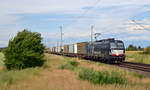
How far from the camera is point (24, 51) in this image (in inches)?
888

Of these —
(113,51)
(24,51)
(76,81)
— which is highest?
(113,51)

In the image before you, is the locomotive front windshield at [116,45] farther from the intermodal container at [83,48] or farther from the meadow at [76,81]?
the intermodal container at [83,48]

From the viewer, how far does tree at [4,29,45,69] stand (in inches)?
882

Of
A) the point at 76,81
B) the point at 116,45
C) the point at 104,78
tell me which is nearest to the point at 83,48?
the point at 116,45

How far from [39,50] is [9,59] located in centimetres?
310

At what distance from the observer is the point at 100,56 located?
33.4 m

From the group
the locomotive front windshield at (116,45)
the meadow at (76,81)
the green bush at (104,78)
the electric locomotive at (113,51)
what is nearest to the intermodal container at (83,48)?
the electric locomotive at (113,51)

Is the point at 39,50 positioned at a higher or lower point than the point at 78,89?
higher

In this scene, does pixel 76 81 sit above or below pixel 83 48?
below

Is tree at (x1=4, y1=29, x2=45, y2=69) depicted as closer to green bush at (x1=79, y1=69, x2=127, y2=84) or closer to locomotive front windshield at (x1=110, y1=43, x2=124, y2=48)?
locomotive front windshield at (x1=110, y1=43, x2=124, y2=48)

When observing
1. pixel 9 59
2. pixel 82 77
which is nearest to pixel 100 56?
pixel 9 59

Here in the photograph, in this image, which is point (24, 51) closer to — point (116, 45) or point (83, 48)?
point (116, 45)

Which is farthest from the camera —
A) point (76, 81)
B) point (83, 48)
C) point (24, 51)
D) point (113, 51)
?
point (83, 48)

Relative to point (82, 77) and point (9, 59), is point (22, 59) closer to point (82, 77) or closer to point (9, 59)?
point (9, 59)
